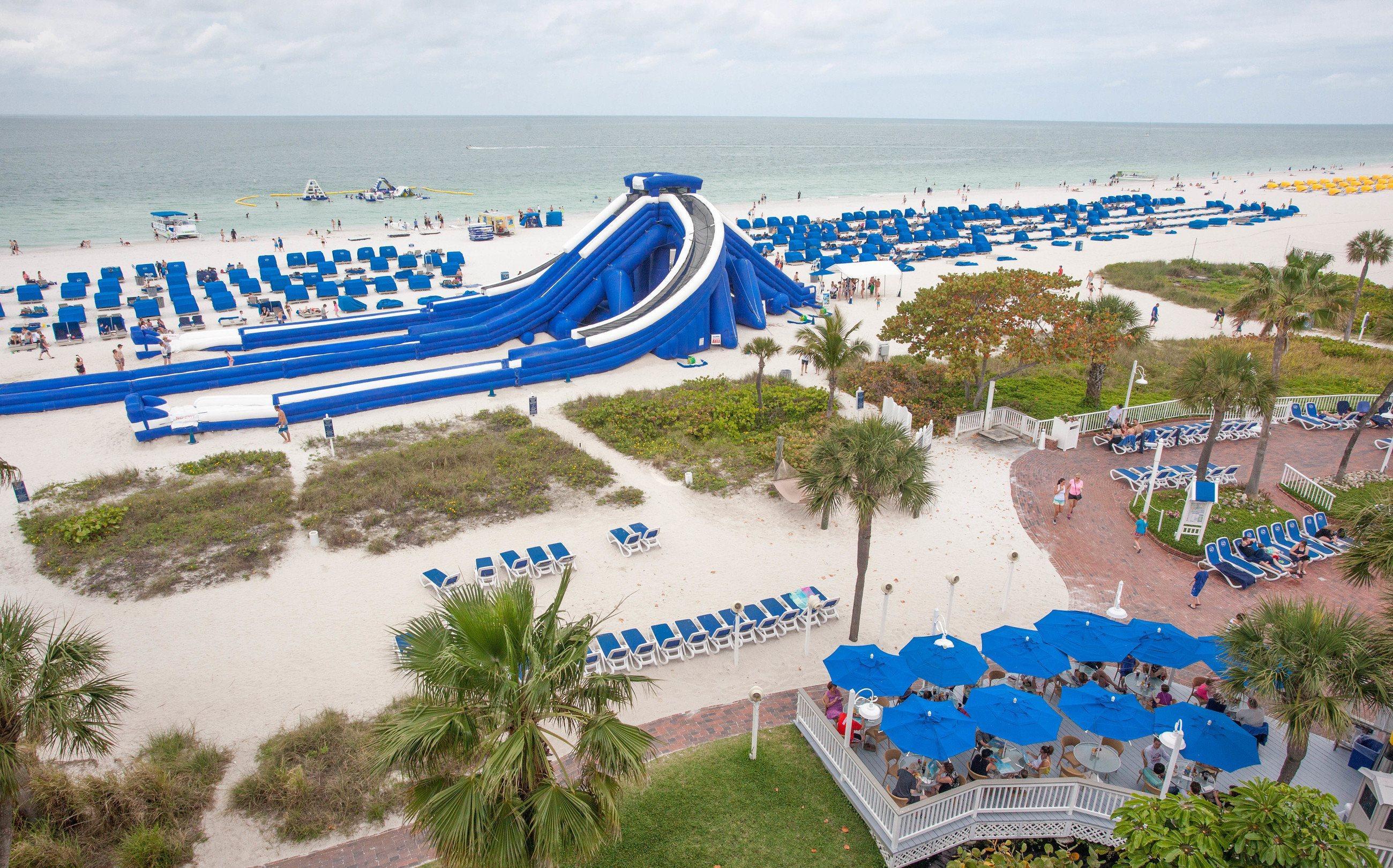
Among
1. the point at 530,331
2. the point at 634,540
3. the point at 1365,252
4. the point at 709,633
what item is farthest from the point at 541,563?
the point at 1365,252

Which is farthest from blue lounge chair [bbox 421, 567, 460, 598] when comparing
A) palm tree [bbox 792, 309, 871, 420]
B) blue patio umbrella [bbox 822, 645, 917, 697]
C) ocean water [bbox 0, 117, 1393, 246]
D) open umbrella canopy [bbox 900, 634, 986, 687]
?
ocean water [bbox 0, 117, 1393, 246]

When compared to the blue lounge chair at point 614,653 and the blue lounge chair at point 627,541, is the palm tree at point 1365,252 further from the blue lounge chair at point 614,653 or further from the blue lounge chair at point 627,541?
the blue lounge chair at point 614,653

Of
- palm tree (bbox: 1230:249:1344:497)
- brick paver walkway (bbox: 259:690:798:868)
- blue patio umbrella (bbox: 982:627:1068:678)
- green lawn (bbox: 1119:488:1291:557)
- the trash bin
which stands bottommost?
brick paver walkway (bbox: 259:690:798:868)

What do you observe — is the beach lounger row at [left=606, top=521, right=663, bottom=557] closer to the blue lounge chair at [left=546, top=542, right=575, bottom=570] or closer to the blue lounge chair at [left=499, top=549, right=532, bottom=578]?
the blue lounge chair at [left=546, top=542, right=575, bottom=570]

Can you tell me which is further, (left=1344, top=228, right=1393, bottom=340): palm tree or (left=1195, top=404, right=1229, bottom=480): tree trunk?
(left=1344, top=228, right=1393, bottom=340): palm tree

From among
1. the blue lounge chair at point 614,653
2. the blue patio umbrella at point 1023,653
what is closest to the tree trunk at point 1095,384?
the blue patio umbrella at point 1023,653
